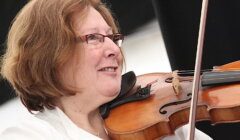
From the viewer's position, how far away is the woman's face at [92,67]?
120 centimetres

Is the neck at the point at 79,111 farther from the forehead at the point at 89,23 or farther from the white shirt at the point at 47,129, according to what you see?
the forehead at the point at 89,23

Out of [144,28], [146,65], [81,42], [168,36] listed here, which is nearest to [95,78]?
[81,42]

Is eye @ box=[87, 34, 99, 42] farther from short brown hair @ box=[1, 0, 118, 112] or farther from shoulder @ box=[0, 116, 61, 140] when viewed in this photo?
shoulder @ box=[0, 116, 61, 140]

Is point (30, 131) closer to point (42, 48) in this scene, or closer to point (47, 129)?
point (47, 129)

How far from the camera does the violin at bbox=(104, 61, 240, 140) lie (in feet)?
3.87

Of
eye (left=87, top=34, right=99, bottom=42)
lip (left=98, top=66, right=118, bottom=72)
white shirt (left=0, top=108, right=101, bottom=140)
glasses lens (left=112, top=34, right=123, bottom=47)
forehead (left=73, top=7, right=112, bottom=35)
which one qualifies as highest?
forehead (left=73, top=7, right=112, bottom=35)

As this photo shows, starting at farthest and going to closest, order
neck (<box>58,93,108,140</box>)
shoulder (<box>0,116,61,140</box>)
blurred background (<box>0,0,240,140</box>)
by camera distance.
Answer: blurred background (<box>0,0,240,140</box>) < neck (<box>58,93,108,140</box>) < shoulder (<box>0,116,61,140</box>)

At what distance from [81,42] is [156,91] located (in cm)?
29

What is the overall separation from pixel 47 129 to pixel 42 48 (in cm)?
20

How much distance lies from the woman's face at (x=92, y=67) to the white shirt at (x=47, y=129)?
0.29 feet

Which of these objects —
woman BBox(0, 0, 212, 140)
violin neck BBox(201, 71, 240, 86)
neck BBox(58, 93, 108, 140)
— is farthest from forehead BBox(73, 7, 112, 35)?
violin neck BBox(201, 71, 240, 86)

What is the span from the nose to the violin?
17cm

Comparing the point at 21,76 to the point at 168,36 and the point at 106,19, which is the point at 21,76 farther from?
the point at 168,36

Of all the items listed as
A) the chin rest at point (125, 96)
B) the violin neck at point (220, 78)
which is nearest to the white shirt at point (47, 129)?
the chin rest at point (125, 96)
